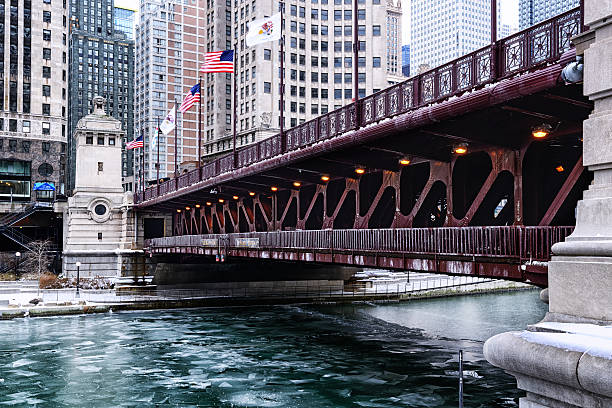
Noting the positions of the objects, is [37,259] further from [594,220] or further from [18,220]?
[594,220]

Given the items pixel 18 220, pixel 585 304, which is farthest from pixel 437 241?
pixel 18 220

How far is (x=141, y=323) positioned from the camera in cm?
4612

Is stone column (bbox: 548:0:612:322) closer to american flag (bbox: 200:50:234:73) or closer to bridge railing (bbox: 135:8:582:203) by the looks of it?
bridge railing (bbox: 135:8:582:203)

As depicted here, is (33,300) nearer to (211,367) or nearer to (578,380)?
(211,367)

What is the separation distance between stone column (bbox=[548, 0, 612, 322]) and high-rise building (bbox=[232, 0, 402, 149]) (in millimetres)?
98593

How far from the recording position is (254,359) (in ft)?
108

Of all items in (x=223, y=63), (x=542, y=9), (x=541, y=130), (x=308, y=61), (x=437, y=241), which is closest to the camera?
(x=541, y=130)

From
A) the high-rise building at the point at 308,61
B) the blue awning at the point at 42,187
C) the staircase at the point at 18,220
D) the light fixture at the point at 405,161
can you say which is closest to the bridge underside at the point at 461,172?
the light fixture at the point at 405,161

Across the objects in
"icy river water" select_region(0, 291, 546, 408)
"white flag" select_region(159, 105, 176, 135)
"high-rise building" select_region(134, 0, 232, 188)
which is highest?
"high-rise building" select_region(134, 0, 232, 188)

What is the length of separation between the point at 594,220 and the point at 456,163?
13.6 m

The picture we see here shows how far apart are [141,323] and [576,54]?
3786 centimetres

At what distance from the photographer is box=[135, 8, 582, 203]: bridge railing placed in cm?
1694

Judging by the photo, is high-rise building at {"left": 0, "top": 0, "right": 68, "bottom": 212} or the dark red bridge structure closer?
the dark red bridge structure

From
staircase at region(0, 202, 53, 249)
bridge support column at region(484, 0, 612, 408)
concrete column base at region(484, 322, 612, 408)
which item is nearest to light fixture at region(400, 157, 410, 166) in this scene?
bridge support column at region(484, 0, 612, 408)
